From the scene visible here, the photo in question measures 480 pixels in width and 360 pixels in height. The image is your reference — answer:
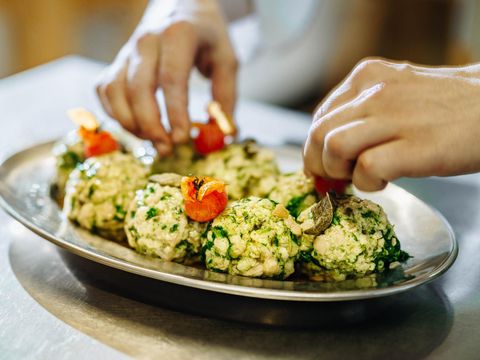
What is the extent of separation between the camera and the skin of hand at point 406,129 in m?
0.97

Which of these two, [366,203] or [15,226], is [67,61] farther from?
[366,203]

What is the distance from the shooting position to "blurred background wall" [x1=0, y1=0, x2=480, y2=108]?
427 centimetres

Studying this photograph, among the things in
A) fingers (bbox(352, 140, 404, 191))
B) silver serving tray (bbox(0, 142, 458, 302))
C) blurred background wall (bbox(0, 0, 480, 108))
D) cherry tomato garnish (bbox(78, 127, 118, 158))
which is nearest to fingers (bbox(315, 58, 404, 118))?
fingers (bbox(352, 140, 404, 191))

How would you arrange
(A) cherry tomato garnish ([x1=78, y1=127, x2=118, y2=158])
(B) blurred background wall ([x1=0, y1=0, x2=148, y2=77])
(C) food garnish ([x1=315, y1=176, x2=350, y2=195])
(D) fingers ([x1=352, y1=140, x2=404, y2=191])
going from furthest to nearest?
(B) blurred background wall ([x1=0, y1=0, x2=148, y2=77])
(A) cherry tomato garnish ([x1=78, y1=127, x2=118, y2=158])
(C) food garnish ([x1=315, y1=176, x2=350, y2=195])
(D) fingers ([x1=352, y1=140, x2=404, y2=191])

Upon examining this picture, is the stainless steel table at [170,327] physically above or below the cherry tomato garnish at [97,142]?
below

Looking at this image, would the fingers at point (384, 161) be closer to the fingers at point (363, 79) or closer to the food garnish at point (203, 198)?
the fingers at point (363, 79)

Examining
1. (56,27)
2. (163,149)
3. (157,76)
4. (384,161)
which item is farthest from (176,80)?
(56,27)

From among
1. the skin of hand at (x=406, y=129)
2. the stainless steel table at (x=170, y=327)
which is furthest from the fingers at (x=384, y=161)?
the stainless steel table at (x=170, y=327)

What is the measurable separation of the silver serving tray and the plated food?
32 mm

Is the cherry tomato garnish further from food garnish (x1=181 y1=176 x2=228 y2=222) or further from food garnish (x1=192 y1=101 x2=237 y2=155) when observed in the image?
food garnish (x1=181 y1=176 x2=228 y2=222)

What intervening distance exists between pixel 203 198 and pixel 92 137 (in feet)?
1.45

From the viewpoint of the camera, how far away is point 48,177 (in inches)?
61.0

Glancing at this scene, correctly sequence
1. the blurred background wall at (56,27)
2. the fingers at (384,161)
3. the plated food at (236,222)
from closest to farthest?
the fingers at (384,161) → the plated food at (236,222) → the blurred background wall at (56,27)

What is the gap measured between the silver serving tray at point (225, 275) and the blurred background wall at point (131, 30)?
2.67 m
